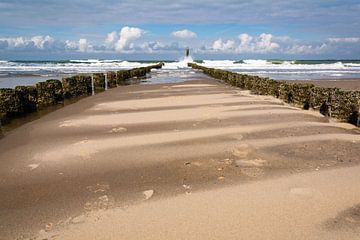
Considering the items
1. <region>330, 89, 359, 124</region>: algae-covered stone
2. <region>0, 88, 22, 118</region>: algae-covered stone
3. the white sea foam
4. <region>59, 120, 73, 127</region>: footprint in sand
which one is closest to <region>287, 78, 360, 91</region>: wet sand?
the white sea foam

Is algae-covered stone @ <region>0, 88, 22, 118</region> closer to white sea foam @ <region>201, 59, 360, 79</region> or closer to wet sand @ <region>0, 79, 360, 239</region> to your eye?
wet sand @ <region>0, 79, 360, 239</region>

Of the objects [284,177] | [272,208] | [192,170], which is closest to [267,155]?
[284,177]

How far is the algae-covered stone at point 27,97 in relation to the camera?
539 inches

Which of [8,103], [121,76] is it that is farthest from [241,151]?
[121,76]

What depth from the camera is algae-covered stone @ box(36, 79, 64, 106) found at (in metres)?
16.3

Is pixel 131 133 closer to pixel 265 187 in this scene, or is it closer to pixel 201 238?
pixel 265 187

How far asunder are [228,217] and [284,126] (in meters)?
6.59

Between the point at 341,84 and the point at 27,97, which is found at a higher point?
the point at 27,97

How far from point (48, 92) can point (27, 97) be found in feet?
8.72

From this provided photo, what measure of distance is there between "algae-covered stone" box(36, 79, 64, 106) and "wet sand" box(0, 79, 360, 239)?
17.1ft

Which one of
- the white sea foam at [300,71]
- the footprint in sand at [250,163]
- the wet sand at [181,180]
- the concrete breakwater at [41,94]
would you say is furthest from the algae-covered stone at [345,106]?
the white sea foam at [300,71]

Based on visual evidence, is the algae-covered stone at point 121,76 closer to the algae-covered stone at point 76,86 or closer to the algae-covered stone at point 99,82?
the algae-covered stone at point 99,82

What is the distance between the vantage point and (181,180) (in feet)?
20.9

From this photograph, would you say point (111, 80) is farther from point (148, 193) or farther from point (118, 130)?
point (148, 193)
